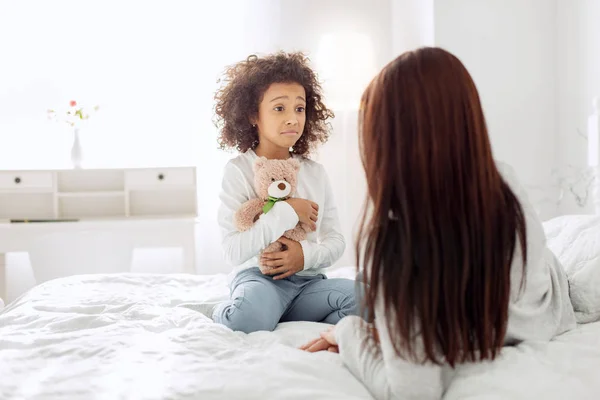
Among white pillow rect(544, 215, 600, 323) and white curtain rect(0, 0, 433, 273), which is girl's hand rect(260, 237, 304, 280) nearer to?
white pillow rect(544, 215, 600, 323)

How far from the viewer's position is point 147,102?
3.72 m

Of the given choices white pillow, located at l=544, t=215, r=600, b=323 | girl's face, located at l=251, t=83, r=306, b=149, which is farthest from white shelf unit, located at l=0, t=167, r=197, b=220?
white pillow, located at l=544, t=215, r=600, b=323

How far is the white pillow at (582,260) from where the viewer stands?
1190mm

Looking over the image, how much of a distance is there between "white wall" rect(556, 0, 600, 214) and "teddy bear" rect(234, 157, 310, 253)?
1730 mm

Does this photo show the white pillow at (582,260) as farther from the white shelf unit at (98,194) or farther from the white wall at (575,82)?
the white shelf unit at (98,194)

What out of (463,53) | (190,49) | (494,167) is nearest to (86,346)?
(494,167)

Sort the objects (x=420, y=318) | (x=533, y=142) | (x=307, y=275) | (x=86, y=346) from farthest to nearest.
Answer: (x=533, y=142), (x=307, y=275), (x=86, y=346), (x=420, y=318)

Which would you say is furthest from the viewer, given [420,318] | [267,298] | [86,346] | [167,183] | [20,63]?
[20,63]

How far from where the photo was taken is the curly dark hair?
176cm

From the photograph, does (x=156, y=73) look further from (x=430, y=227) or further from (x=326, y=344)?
(x=430, y=227)

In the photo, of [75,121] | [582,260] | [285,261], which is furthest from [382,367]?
[75,121]

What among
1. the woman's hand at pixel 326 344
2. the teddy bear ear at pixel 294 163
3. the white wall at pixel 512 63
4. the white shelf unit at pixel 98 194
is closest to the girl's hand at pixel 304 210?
Answer: the teddy bear ear at pixel 294 163

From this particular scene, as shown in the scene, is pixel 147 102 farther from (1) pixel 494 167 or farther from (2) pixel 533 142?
(1) pixel 494 167

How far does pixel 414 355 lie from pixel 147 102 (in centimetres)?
311
